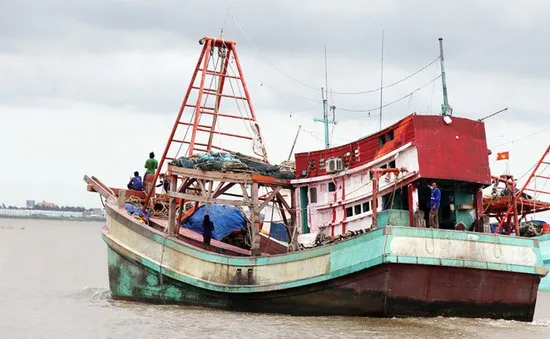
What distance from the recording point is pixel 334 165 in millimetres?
20500

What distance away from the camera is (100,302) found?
22.8 meters

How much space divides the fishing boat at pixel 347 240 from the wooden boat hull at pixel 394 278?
2 cm

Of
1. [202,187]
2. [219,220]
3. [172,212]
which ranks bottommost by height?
[219,220]

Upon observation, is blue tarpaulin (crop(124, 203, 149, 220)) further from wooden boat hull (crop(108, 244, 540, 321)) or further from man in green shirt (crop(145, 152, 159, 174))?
wooden boat hull (crop(108, 244, 540, 321))

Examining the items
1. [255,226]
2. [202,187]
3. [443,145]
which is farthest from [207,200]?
[443,145]

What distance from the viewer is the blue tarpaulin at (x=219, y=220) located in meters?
23.1

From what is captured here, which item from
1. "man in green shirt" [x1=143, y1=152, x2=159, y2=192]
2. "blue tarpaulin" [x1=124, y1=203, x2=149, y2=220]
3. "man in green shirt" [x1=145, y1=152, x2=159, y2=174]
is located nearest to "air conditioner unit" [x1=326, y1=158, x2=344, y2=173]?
"blue tarpaulin" [x1=124, y1=203, x2=149, y2=220]

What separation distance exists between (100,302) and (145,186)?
4.45 meters

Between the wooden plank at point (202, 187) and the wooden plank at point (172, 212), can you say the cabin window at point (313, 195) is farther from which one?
the wooden plank at point (172, 212)

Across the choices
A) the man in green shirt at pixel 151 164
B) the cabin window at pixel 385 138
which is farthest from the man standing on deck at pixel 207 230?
the cabin window at pixel 385 138

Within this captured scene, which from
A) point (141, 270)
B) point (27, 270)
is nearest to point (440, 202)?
point (141, 270)

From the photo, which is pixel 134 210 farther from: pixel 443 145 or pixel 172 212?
pixel 443 145

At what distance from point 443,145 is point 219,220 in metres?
7.36

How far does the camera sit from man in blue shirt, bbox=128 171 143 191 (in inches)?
1016
